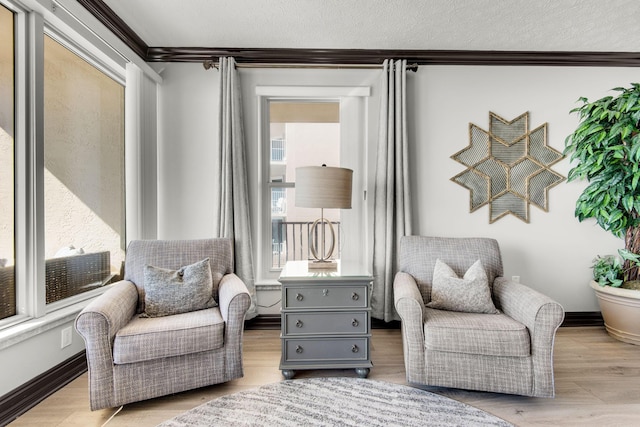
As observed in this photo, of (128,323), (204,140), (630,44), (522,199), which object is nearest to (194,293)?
(128,323)

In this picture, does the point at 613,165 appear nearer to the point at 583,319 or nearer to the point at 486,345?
the point at 583,319

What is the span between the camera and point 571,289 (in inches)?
121

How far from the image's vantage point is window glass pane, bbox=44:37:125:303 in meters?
2.10

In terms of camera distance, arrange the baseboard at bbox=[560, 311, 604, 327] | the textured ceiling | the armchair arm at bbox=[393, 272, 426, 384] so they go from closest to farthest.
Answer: the armchair arm at bbox=[393, 272, 426, 384] < the textured ceiling < the baseboard at bbox=[560, 311, 604, 327]

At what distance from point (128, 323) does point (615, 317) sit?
11.9 ft

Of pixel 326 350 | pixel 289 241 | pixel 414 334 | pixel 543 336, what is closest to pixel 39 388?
pixel 326 350

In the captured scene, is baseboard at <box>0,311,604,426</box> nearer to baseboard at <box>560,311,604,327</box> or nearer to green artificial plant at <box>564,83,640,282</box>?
baseboard at <box>560,311,604,327</box>

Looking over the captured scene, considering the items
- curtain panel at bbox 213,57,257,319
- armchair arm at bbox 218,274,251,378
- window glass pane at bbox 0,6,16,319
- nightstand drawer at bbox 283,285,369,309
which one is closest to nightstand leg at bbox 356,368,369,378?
nightstand drawer at bbox 283,285,369,309

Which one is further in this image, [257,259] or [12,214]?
[257,259]

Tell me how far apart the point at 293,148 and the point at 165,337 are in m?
1.96

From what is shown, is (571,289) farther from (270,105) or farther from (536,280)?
(270,105)

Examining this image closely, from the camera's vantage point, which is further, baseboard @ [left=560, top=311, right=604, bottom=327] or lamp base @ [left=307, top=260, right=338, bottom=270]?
baseboard @ [left=560, top=311, right=604, bottom=327]

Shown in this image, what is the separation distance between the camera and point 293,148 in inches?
123

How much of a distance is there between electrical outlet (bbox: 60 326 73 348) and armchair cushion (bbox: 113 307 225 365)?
527mm
